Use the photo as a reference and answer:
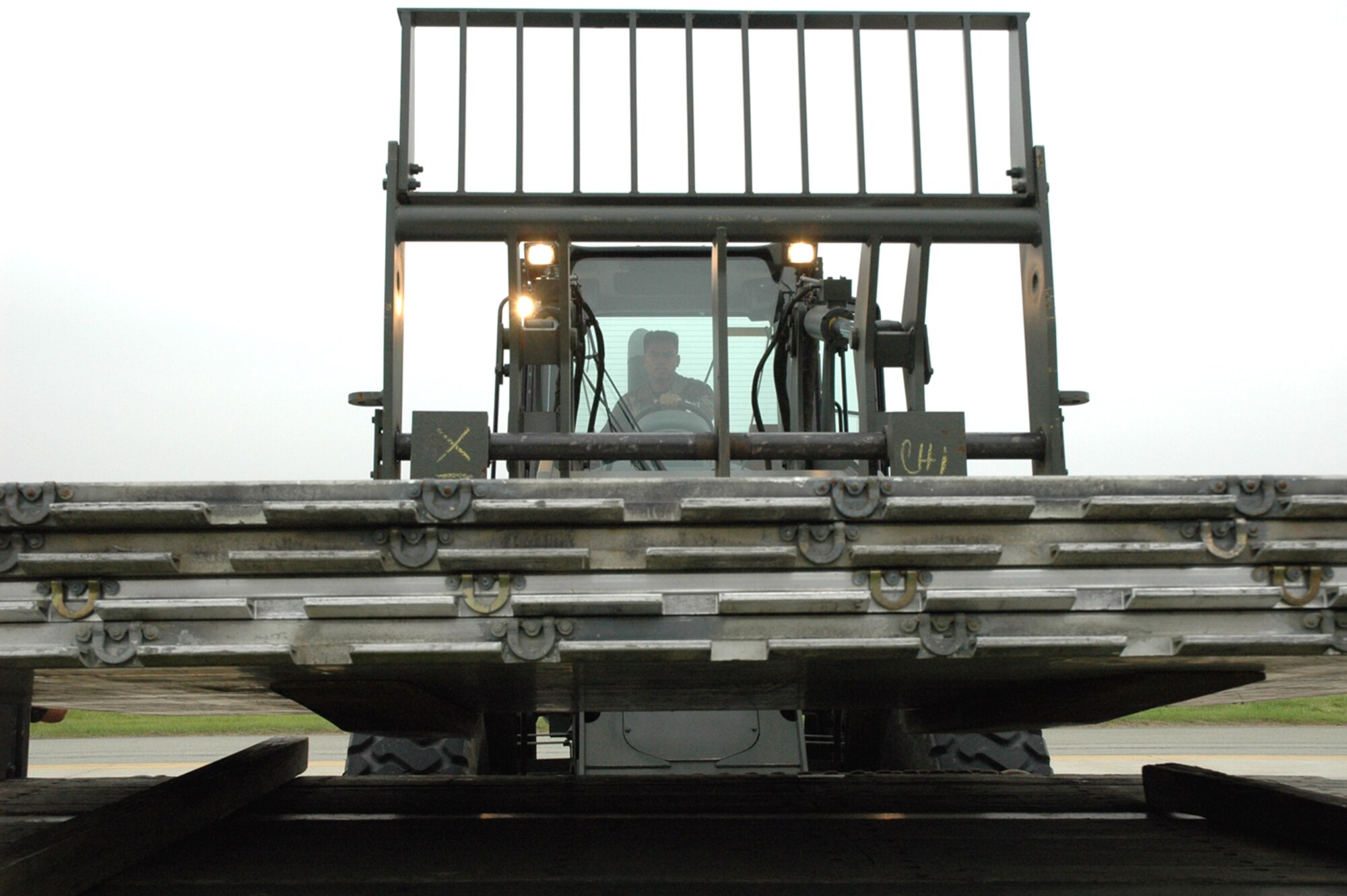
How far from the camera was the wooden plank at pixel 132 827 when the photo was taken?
7.72 ft

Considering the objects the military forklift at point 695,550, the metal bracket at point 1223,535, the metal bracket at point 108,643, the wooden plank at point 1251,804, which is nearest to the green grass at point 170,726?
the military forklift at point 695,550

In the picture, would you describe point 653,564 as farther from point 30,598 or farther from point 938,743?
point 938,743

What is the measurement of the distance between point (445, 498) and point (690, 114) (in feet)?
7.41

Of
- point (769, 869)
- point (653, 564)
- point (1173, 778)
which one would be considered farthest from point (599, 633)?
point (1173, 778)

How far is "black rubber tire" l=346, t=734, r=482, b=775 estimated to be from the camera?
5.17 meters

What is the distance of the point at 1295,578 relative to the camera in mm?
2074

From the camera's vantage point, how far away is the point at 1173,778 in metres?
3.70

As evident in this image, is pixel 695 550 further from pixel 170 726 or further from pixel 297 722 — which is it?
pixel 170 726

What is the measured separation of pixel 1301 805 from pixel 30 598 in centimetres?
286

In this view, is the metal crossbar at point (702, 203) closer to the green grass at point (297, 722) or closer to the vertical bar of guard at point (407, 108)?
the vertical bar of guard at point (407, 108)

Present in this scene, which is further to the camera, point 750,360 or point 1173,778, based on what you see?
point 750,360

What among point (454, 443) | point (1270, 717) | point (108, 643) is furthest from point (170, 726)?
point (108, 643)

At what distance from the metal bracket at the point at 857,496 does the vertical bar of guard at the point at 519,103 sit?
81.7 inches

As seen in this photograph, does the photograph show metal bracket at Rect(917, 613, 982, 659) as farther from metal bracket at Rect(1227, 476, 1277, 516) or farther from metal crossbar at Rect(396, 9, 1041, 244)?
metal crossbar at Rect(396, 9, 1041, 244)
